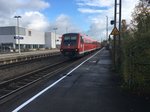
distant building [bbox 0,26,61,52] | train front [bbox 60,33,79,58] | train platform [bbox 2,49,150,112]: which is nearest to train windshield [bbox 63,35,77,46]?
train front [bbox 60,33,79,58]

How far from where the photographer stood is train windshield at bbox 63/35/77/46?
1406 inches

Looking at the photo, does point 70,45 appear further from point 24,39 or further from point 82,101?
point 24,39

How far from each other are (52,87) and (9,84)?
3.43 m

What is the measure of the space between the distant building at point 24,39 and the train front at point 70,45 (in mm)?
60452

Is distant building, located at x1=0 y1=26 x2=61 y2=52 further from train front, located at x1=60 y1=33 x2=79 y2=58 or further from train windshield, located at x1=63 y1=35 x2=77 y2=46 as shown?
train front, located at x1=60 y1=33 x2=79 y2=58

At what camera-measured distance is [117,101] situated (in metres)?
10.0

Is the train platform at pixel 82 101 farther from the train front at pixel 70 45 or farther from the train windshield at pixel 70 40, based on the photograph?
the train windshield at pixel 70 40

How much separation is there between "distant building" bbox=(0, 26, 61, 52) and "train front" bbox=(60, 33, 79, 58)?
198 feet

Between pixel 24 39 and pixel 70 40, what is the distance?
8295 centimetres

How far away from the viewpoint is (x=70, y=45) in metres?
35.7

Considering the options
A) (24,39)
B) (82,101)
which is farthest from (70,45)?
(24,39)

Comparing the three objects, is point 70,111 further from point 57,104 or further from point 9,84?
point 9,84

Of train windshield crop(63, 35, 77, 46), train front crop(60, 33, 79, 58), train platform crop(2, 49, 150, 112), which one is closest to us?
train platform crop(2, 49, 150, 112)

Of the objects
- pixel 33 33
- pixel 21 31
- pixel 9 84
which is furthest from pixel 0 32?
pixel 9 84
